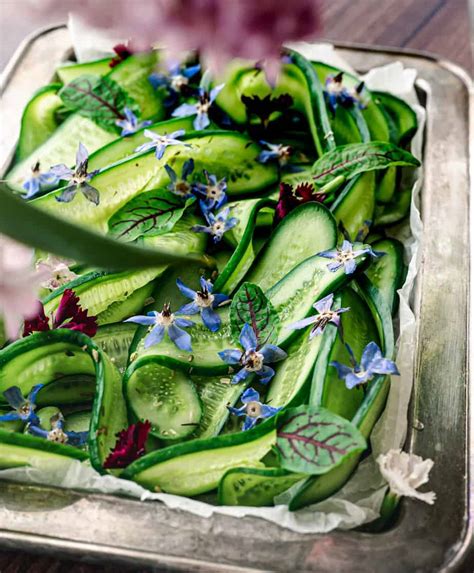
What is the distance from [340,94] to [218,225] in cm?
27

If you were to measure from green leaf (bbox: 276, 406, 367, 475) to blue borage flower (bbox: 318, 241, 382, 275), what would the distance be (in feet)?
0.50

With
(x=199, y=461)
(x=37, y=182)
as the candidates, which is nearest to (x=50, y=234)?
(x=199, y=461)

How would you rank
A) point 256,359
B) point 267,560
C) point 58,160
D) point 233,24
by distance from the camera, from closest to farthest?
1. point 233,24
2. point 267,560
3. point 256,359
4. point 58,160

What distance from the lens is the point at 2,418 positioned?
0.74 metres

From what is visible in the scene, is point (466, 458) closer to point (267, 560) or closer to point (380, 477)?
point (380, 477)

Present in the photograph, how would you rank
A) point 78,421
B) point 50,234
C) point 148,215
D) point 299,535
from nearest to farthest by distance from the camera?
point 50,234 < point 299,535 < point 78,421 < point 148,215

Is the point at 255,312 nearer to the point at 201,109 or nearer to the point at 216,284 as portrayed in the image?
the point at 216,284

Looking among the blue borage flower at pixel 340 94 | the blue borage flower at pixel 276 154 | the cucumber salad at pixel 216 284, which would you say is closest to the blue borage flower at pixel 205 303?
the cucumber salad at pixel 216 284

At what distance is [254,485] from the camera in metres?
0.68

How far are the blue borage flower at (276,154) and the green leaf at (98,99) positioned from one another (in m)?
0.19

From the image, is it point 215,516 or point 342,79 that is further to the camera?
point 342,79

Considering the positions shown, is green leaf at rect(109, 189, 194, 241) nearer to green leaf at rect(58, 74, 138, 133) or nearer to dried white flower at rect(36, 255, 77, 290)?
dried white flower at rect(36, 255, 77, 290)

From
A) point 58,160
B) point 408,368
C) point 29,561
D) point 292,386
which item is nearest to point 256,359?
point 292,386

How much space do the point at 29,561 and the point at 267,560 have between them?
0.74ft
